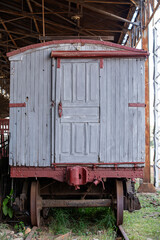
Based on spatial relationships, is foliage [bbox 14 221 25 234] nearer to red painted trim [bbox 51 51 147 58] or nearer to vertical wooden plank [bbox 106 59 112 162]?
vertical wooden plank [bbox 106 59 112 162]

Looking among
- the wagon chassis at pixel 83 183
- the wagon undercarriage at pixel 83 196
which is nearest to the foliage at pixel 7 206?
the wagon undercarriage at pixel 83 196

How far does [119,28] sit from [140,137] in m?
11.8

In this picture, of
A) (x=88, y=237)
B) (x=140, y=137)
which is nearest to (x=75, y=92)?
(x=140, y=137)

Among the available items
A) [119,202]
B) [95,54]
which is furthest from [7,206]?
[95,54]

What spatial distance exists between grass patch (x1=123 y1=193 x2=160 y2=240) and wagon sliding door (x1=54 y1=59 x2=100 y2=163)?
180 centimetres

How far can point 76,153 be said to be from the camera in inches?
221

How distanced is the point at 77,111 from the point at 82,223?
257 centimetres

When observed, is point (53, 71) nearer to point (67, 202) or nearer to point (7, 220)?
point (67, 202)

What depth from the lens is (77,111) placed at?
5.68 metres

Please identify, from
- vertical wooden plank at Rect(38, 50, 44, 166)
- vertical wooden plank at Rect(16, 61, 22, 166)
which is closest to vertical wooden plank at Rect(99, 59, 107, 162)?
vertical wooden plank at Rect(38, 50, 44, 166)

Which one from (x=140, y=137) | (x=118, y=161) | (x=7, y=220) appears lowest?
(x=7, y=220)

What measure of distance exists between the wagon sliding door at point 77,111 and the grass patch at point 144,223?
1.80 m

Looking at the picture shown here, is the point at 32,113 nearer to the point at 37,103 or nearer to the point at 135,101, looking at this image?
the point at 37,103

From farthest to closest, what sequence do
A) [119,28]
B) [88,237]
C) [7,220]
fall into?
[119,28]
[7,220]
[88,237]
